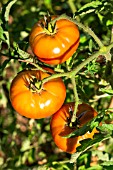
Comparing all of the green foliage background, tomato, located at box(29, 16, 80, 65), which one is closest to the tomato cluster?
tomato, located at box(29, 16, 80, 65)

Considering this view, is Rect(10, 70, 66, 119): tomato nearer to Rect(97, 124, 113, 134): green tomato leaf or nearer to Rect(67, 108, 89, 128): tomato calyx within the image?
Rect(67, 108, 89, 128): tomato calyx

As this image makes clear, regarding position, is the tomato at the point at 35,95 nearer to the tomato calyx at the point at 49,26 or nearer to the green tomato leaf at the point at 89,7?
the tomato calyx at the point at 49,26

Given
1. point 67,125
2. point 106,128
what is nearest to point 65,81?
point 67,125

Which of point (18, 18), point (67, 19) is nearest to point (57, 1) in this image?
point (18, 18)

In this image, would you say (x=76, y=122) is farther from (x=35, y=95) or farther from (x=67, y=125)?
(x=35, y=95)

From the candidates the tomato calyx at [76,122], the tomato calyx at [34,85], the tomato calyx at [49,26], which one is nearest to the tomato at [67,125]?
the tomato calyx at [76,122]

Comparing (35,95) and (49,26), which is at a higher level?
(49,26)
